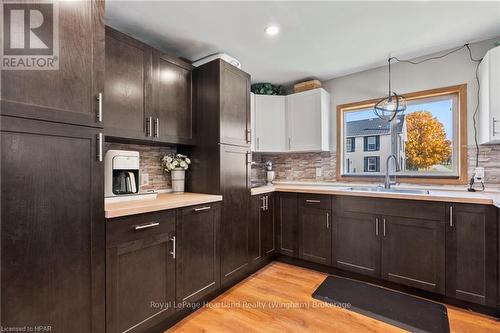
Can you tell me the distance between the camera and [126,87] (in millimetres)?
1828

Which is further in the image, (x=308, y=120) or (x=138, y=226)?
(x=308, y=120)

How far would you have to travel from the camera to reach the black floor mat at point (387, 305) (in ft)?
5.83

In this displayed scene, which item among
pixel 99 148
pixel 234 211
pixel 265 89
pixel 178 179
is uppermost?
pixel 265 89

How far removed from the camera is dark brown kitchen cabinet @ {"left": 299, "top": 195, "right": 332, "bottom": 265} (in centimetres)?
262

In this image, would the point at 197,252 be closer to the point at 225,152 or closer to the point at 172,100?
the point at 225,152

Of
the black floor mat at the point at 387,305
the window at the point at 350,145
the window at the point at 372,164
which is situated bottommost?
the black floor mat at the point at 387,305

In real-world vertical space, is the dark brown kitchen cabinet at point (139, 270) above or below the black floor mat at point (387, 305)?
above

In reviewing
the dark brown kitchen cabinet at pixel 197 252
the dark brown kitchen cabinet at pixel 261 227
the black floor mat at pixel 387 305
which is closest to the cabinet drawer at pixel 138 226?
the dark brown kitchen cabinet at pixel 197 252

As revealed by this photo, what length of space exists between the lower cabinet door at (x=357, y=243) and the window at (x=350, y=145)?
3.51 ft

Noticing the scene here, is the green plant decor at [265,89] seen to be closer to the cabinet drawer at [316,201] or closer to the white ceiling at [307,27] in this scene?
the white ceiling at [307,27]

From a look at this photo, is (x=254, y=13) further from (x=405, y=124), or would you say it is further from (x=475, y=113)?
(x=475, y=113)

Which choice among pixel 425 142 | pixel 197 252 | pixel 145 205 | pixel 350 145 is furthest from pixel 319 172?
pixel 145 205

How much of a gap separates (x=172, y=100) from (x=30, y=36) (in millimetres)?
1120

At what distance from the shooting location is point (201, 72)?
2330 mm
